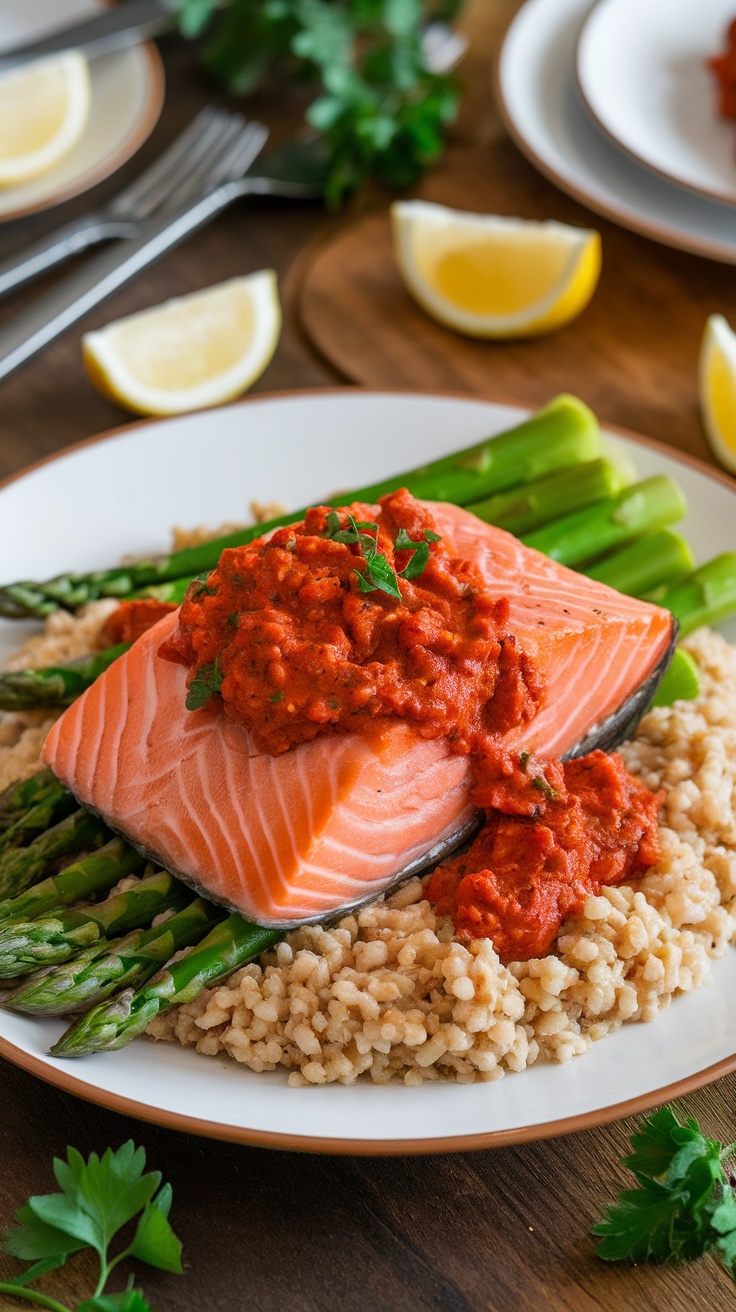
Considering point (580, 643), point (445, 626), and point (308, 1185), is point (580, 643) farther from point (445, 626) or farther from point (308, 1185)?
point (308, 1185)

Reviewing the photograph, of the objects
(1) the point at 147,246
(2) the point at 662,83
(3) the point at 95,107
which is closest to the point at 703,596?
(1) the point at 147,246

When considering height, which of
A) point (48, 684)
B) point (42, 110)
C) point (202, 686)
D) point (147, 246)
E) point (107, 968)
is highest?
point (42, 110)

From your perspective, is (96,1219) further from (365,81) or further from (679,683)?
(365,81)

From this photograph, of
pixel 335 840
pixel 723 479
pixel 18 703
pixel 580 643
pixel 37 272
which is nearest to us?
pixel 335 840

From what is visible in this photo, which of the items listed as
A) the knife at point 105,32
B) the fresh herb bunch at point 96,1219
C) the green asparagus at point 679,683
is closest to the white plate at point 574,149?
the knife at point 105,32

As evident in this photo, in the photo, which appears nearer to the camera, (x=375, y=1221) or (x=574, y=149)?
(x=375, y=1221)

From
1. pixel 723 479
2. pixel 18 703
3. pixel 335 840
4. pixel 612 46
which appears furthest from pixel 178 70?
pixel 335 840
